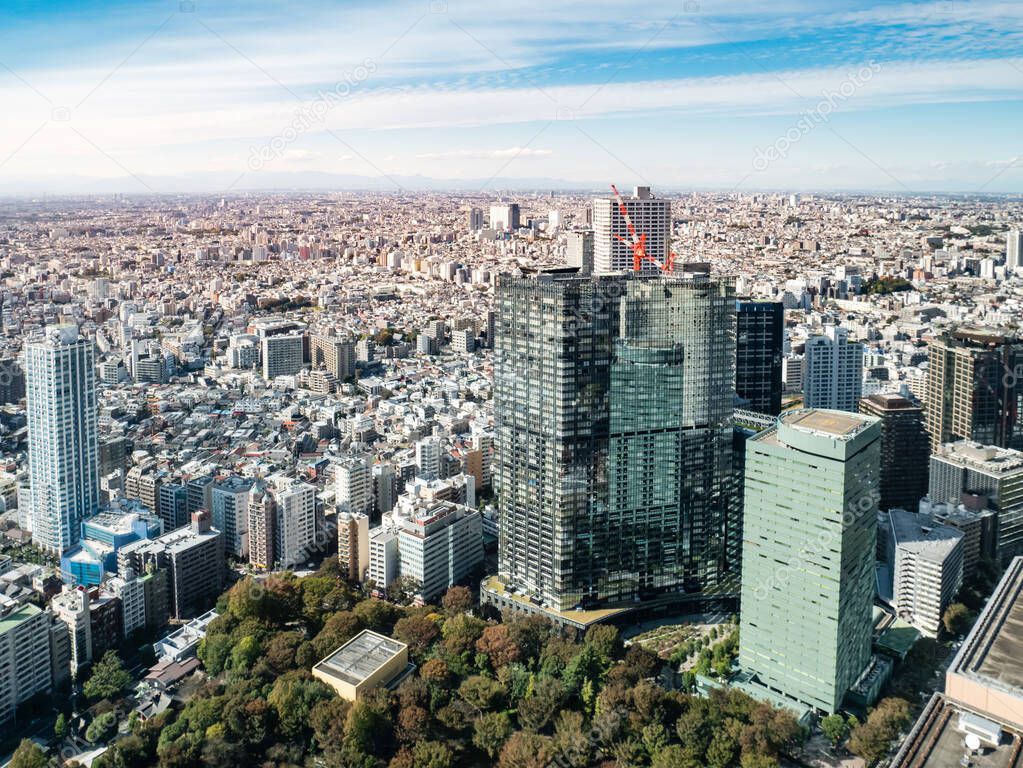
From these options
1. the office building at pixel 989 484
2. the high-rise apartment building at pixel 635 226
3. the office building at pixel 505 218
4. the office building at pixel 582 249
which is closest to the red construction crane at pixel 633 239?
the high-rise apartment building at pixel 635 226

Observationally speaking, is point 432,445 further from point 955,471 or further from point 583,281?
point 955,471

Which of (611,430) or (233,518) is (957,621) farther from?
(233,518)

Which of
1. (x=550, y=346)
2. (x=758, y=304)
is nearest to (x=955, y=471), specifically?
(x=758, y=304)

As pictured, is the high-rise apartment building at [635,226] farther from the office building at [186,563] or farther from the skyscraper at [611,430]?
the office building at [186,563]

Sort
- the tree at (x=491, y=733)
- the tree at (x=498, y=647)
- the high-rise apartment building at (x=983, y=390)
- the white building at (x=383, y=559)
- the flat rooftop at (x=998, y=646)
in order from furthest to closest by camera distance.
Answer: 1. the high-rise apartment building at (x=983, y=390)
2. the white building at (x=383, y=559)
3. the tree at (x=498, y=647)
4. the tree at (x=491, y=733)
5. the flat rooftop at (x=998, y=646)

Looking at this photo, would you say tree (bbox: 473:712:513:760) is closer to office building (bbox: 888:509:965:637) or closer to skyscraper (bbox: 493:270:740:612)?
skyscraper (bbox: 493:270:740:612)
